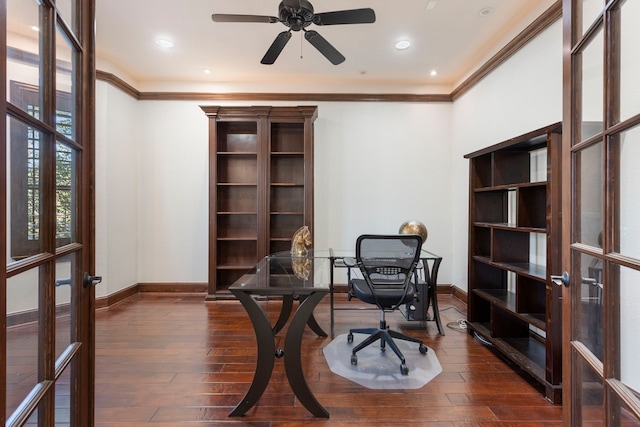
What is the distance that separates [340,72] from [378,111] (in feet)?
2.36

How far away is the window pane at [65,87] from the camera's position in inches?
40.8

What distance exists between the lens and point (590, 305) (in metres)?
1.04

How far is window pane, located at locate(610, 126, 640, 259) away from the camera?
2.82 feet

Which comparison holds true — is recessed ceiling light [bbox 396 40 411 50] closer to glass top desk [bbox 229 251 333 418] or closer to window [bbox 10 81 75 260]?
glass top desk [bbox 229 251 333 418]

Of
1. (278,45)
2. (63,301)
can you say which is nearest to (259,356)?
(63,301)

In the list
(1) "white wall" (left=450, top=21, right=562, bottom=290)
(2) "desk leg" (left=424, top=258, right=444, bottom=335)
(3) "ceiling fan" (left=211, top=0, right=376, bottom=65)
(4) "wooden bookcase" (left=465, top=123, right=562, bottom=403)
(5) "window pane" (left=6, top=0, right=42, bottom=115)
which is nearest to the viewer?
(5) "window pane" (left=6, top=0, right=42, bottom=115)

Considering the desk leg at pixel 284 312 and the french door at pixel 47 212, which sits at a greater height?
the french door at pixel 47 212

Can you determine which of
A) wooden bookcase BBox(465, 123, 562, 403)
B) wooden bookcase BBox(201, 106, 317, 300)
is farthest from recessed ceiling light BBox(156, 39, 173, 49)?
wooden bookcase BBox(465, 123, 562, 403)

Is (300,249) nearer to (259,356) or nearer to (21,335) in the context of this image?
(259,356)

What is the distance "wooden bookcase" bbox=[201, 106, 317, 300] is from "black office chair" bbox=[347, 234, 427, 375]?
161cm

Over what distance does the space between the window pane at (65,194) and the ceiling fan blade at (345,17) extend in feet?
5.90

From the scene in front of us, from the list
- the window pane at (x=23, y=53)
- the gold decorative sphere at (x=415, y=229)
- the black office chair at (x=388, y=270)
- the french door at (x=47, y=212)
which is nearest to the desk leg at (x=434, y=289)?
the black office chair at (x=388, y=270)

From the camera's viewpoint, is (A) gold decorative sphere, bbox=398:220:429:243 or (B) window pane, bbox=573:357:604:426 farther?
(A) gold decorative sphere, bbox=398:220:429:243

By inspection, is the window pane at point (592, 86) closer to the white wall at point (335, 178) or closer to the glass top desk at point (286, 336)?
the glass top desk at point (286, 336)
